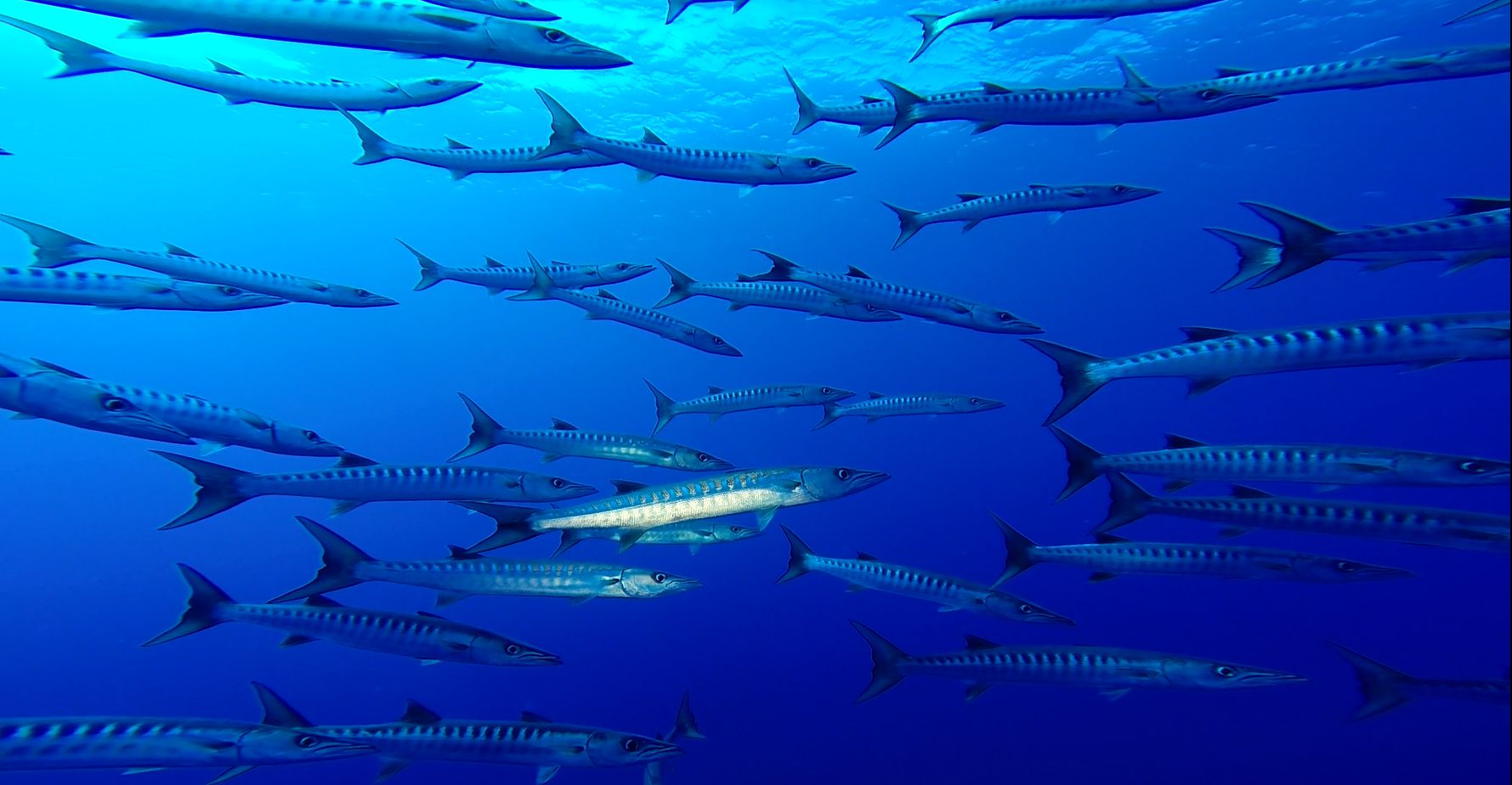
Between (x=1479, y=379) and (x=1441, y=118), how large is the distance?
1665 centimetres

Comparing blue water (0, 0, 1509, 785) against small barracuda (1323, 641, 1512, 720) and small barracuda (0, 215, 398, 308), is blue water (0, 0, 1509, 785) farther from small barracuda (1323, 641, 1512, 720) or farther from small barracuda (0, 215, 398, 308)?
small barracuda (0, 215, 398, 308)

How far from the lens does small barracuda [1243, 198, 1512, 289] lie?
3.92 m

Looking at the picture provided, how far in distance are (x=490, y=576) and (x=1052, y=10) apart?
20.9ft

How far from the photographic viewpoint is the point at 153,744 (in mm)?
4398

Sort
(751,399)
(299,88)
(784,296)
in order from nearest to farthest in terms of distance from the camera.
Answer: (299,88), (784,296), (751,399)

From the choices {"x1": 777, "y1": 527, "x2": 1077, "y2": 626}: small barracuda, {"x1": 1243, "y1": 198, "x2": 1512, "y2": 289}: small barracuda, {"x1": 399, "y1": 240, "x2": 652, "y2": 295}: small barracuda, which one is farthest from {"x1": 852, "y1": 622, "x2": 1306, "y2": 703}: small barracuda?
{"x1": 399, "y1": 240, "x2": 652, "y2": 295}: small barracuda

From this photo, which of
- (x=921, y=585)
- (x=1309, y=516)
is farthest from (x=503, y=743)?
(x=1309, y=516)

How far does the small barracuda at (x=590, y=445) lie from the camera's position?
285 inches

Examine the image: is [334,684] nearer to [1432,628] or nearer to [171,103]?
[171,103]

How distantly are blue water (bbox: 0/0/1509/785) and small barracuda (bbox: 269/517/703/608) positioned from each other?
4136mm

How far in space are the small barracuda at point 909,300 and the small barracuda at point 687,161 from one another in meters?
1.02

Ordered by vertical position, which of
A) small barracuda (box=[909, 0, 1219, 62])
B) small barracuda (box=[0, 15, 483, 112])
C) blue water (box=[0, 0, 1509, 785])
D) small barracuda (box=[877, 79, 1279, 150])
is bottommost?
blue water (box=[0, 0, 1509, 785])

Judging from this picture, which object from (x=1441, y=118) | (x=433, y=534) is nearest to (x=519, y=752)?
(x=433, y=534)

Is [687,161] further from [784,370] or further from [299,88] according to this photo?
[784,370]
